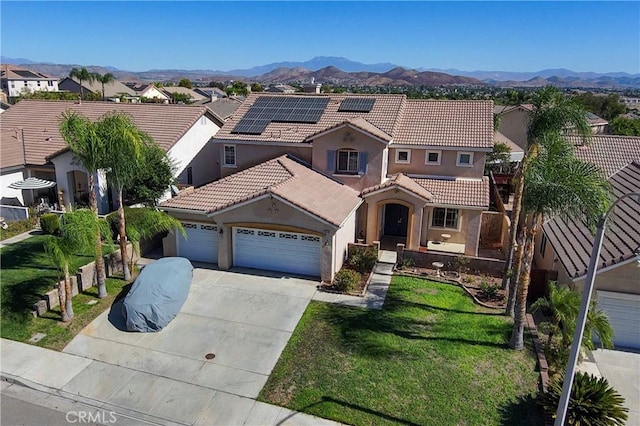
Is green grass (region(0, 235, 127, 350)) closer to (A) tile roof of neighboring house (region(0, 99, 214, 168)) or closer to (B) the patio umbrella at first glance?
(B) the patio umbrella

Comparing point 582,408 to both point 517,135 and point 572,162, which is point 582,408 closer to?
point 572,162

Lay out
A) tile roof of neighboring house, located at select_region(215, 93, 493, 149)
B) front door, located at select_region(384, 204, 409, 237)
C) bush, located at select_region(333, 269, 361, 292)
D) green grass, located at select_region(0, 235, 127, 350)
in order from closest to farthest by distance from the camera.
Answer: green grass, located at select_region(0, 235, 127, 350) → bush, located at select_region(333, 269, 361, 292) → tile roof of neighboring house, located at select_region(215, 93, 493, 149) → front door, located at select_region(384, 204, 409, 237)

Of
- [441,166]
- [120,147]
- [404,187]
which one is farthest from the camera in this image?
[441,166]

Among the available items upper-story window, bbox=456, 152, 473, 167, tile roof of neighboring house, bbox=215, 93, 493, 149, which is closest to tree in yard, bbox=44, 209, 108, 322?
tile roof of neighboring house, bbox=215, 93, 493, 149

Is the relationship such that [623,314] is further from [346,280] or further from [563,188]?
[346,280]

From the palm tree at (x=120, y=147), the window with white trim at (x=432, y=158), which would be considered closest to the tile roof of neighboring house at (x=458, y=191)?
the window with white trim at (x=432, y=158)

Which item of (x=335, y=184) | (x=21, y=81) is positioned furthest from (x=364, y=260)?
(x=21, y=81)

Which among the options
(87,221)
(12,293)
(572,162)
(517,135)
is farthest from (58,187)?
(517,135)
